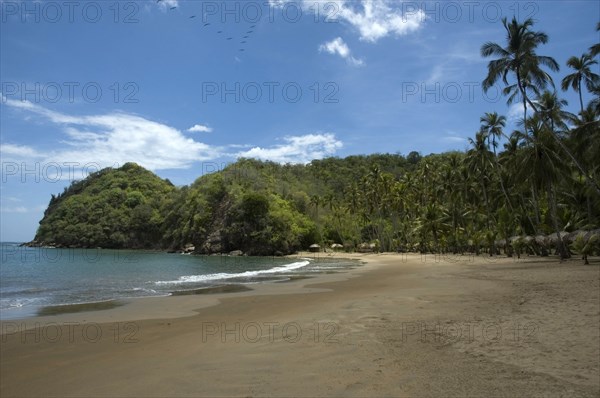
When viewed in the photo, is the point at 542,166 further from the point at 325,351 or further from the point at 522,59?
the point at 325,351

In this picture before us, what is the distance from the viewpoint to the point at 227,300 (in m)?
15.8

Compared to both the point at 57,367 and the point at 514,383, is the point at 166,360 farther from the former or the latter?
the point at 514,383

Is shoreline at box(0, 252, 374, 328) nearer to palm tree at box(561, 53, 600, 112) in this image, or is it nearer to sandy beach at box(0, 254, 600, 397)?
sandy beach at box(0, 254, 600, 397)

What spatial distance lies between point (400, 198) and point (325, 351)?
224 feet

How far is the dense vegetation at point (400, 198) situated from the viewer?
3372cm

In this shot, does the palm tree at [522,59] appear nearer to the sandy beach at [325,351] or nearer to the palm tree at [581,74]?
the palm tree at [581,74]

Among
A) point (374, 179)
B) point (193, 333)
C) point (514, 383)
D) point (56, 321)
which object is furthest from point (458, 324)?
point (374, 179)

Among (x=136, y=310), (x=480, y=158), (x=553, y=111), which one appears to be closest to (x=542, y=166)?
(x=553, y=111)

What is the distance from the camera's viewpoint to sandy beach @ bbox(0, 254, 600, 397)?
5.62 metres

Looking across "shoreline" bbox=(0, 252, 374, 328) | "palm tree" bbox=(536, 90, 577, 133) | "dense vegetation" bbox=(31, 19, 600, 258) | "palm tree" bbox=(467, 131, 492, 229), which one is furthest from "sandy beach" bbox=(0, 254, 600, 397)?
"palm tree" bbox=(467, 131, 492, 229)

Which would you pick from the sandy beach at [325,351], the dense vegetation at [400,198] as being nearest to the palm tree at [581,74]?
the dense vegetation at [400,198]

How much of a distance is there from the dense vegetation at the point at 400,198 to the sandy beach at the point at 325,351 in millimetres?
20160

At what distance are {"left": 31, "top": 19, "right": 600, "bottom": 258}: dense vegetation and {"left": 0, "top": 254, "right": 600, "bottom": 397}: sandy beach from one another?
20160 millimetres

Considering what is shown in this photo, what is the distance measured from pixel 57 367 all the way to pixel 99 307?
7495 mm
